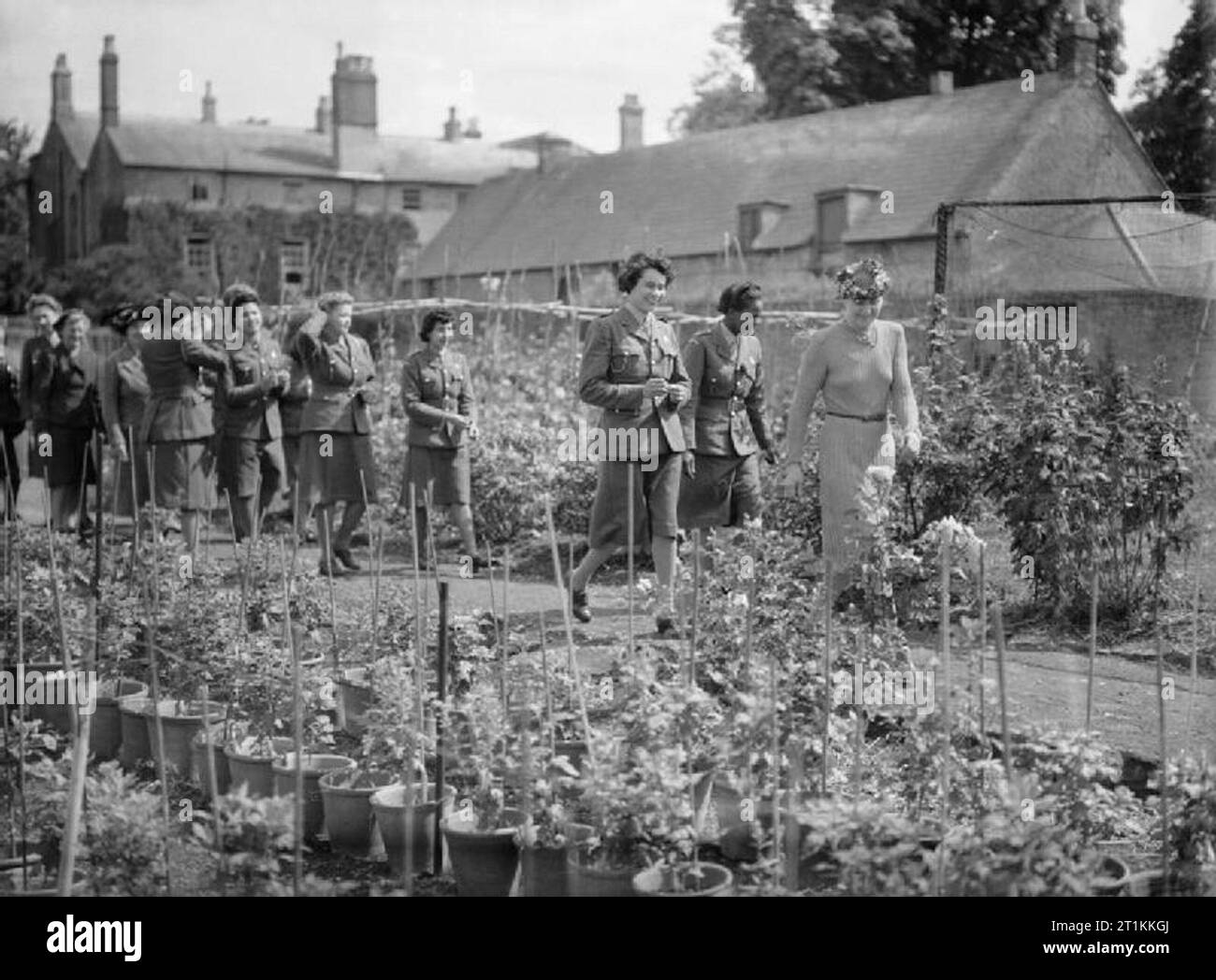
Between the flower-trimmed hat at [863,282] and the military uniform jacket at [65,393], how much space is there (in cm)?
597

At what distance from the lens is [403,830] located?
4.69 m

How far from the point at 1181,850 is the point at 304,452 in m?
6.98

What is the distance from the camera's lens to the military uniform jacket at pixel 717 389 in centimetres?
815

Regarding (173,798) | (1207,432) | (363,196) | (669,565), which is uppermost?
(363,196)

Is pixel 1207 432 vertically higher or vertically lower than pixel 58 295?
lower

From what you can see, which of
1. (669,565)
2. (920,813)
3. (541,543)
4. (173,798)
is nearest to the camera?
(920,813)

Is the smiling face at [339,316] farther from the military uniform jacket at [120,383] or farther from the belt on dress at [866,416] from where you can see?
the belt on dress at [866,416]

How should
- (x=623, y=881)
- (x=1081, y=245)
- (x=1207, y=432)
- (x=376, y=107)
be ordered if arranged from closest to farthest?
1. (x=623, y=881)
2. (x=1207, y=432)
3. (x=1081, y=245)
4. (x=376, y=107)

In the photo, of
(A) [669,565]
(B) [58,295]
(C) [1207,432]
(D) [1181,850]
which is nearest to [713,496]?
(A) [669,565]

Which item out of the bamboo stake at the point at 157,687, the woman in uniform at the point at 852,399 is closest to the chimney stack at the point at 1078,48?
the woman in uniform at the point at 852,399

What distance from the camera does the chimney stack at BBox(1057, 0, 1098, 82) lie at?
739 inches

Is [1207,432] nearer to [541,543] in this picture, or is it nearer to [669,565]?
[669,565]

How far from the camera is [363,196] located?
48500 mm

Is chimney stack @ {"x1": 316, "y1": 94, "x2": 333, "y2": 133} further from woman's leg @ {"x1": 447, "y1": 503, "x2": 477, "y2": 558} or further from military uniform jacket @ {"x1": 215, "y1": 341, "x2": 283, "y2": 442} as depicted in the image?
woman's leg @ {"x1": 447, "y1": 503, "x2": 477, "y2": 558}
